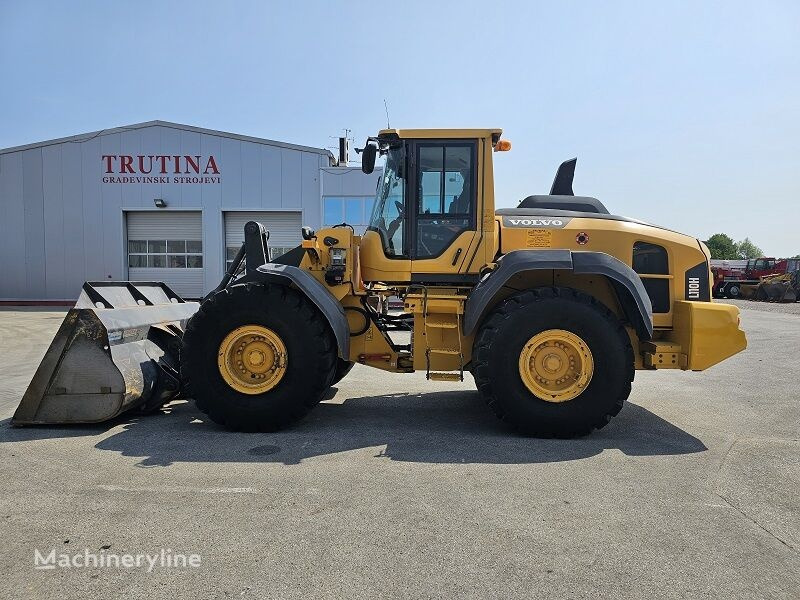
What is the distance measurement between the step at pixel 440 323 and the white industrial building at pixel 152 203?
15.3m

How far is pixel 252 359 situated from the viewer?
4.73 m

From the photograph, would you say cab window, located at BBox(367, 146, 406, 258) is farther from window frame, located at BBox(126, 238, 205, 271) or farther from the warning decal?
window frame, located at BBox(126, 238, 205, 271)

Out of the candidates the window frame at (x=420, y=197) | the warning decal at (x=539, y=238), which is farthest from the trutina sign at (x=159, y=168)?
the warning decal at (x=539, y=238)

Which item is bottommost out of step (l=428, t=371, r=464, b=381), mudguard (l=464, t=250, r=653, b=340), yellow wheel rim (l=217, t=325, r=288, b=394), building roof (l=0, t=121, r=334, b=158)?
step (l=428, t=371, r=464, b=381)

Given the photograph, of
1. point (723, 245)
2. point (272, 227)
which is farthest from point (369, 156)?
point (723, 245)

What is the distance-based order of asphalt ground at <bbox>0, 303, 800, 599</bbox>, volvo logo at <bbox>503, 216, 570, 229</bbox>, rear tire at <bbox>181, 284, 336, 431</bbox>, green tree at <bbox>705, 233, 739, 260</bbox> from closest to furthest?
asphalt ground at <bbox>0, 303, 800, 599</bbox> < rear tire at <bbox>181, 284, 336, 431</bbox> < volvo logo at <bbox>503, 216, 570, 229</bbox> < green tree at <bbox>705, 233, 739, 260</bbox>

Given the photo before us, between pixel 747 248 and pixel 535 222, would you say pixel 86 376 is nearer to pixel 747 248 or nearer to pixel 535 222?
pixel 535 222

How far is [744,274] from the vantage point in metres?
32.9

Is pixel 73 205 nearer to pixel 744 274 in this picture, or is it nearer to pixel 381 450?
pixel 381 450

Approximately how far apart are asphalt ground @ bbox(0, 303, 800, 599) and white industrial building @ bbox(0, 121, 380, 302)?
15489mm

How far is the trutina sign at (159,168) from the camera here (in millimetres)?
20047

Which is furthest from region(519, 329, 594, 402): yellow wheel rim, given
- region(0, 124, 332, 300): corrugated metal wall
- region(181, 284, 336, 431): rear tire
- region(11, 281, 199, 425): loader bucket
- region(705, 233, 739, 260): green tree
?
region(705, 233, 739, 260): green tree

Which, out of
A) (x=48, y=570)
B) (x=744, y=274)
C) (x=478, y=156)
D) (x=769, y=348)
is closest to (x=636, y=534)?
(x=48, y=570)

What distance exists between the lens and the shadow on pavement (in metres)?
4.07
